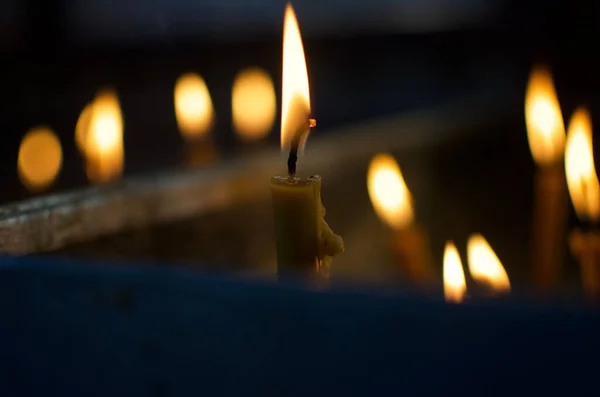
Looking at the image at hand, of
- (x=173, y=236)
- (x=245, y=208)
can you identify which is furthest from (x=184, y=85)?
(x=173, y=236)

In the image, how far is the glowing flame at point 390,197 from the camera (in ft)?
2.82

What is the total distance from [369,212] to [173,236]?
1.81ft

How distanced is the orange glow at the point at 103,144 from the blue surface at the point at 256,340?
745mm

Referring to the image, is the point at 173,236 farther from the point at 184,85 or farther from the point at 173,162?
the point at 184,85

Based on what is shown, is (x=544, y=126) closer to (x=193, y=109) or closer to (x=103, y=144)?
(x=103, y=144)

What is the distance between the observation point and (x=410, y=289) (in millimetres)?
293

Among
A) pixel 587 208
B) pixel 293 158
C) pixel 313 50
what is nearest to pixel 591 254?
pixel 587 208

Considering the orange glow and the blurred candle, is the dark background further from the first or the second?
the orange glow

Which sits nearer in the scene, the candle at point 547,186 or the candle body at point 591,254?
the candle body at point 591,254

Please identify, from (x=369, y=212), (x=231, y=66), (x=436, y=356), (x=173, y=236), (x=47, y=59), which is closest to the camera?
(x=436, y=356)

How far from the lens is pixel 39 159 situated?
1515 mm

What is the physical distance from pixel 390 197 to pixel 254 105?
1.11 meters

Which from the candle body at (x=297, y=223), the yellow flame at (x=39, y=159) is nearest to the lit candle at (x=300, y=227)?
the candle body at (x=297, y=223)

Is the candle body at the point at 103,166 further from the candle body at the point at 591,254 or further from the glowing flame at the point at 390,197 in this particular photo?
the candle body at the point at 591,254
